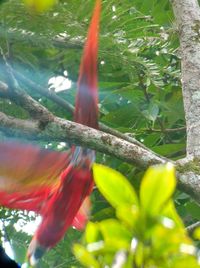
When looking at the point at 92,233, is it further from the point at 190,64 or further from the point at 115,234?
the point at 190,64

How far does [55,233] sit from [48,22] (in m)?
0.40

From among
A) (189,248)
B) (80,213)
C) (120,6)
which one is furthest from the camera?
(120,6)

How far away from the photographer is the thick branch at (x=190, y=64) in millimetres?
1324

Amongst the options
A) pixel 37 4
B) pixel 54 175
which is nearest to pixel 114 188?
pixel 37 4

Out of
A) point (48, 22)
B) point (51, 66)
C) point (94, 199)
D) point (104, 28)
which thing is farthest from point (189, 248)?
point (51, 66)

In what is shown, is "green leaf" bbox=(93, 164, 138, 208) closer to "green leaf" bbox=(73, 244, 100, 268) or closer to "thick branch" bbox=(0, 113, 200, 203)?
"green leaf" bbox=(73, 244, 100, 268)

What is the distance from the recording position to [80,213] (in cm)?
154

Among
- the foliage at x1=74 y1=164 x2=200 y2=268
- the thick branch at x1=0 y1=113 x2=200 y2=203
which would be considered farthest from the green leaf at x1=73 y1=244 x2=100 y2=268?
the thick branch at x1=0 y1=113 x2=200 y2=203

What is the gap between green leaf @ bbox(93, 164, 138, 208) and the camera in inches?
23.0

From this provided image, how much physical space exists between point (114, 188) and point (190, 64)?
0.87 meters

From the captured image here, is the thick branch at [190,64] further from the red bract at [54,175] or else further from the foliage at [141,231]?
the foliage at [141,231]

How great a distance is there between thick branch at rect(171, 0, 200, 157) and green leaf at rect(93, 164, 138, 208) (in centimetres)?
72

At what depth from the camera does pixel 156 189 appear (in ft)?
1.89

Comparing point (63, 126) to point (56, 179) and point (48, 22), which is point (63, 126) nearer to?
point (56, 179)
